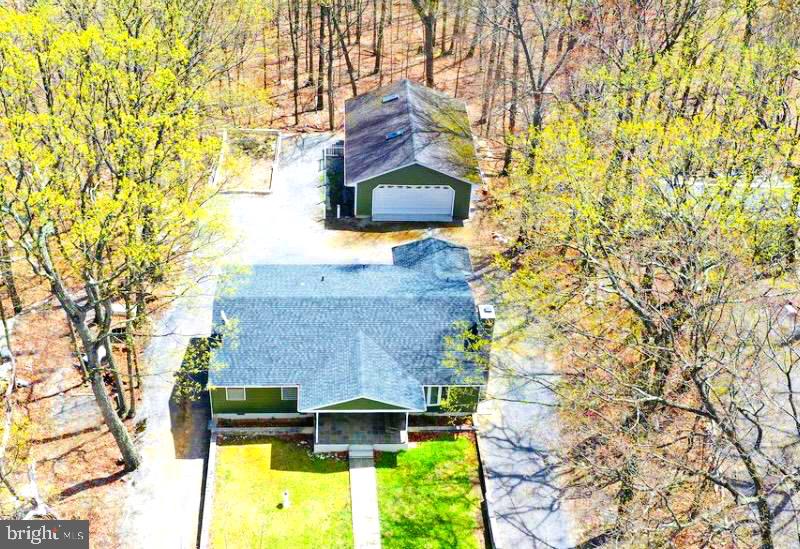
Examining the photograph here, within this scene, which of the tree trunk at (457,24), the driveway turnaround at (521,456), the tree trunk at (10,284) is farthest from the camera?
the tree trunk at (457,24)

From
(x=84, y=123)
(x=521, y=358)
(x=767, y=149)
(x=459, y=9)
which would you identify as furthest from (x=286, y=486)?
(x=459, y=9)

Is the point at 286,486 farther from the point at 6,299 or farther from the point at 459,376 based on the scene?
the point at 6,299

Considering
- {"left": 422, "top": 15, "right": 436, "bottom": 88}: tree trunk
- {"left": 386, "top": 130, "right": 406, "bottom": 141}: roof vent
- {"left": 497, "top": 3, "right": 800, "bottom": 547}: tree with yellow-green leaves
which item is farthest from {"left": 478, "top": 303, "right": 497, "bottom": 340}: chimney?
{"left": 422, "top": 15, "right": 436, "bottom": 88}: tree trunk

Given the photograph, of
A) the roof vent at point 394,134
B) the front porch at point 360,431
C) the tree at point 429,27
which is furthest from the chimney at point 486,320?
the tree at point 429,27

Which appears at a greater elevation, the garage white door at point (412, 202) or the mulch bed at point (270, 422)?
the garage white door at point (412, 202)

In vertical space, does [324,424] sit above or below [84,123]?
below

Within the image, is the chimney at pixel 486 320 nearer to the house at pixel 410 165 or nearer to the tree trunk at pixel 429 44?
the house at pixel 410 165

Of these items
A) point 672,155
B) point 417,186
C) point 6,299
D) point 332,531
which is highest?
point 672,155
